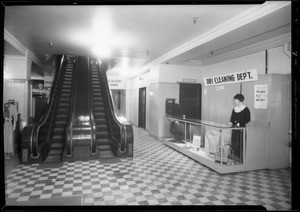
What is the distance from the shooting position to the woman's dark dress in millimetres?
5188

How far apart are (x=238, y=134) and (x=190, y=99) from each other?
471 centimetres

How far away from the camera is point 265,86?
548 cm

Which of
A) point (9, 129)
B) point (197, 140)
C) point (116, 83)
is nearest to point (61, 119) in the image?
point (9, 129)

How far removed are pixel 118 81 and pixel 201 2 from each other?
26.3 ft

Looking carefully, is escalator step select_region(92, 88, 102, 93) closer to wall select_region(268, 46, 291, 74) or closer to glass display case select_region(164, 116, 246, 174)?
glass display case select_region(164, 116, 246, 174)

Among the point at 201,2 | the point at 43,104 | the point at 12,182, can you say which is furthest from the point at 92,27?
the point at 43,104

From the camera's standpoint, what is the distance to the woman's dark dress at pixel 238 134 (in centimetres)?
519

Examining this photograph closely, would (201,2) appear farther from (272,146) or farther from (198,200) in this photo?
(272,146)

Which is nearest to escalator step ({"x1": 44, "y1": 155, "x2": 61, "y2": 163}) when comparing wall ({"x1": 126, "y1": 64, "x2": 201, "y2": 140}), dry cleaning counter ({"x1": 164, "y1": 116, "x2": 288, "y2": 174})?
dry cleaning counter ({"x1": 164, "y1": 116, "x2": 288, "y2": 174})

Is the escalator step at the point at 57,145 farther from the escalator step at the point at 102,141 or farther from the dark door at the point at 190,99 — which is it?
the dark door at the point at 190,99

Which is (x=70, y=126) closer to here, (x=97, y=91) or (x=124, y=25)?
(x=97, y=91)

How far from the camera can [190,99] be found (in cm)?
981

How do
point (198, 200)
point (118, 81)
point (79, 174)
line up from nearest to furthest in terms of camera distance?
point (198, 200)
point (79, 174)
point (118, 81)
